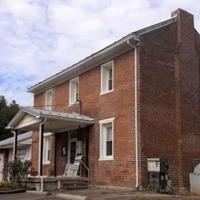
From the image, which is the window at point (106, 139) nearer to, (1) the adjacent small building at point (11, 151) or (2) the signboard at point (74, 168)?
(2) the signboard at point (74, 168)

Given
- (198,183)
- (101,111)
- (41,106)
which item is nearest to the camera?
(198,183)

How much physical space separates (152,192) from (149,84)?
4.89 metres

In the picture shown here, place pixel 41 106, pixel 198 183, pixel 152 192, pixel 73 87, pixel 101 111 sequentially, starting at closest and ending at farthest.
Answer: pixel 152 192, pixel 198 183, pixel 101 111, pixel 73 87, pixel 41 106

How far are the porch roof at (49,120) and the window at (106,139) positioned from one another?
0.93m

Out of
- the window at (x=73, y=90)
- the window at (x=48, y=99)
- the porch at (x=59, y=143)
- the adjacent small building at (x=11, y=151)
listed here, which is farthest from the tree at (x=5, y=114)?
the window at (x=73, y=90)

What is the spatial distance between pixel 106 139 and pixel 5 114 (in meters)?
35.3

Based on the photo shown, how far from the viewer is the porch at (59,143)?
19672mm

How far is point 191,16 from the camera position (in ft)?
73.0

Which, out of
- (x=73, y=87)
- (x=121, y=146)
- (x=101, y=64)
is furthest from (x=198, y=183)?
(x=73, y=87)

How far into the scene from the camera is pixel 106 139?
20766 millimetres

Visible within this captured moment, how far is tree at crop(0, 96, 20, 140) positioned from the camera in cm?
5197

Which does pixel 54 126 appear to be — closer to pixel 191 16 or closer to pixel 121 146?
pixel 121 146

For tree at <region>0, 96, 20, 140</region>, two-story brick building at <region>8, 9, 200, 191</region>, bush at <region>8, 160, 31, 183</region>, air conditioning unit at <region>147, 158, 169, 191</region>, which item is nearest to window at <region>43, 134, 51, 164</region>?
two-story brick building at <region>8, 9, 200, 191</region>

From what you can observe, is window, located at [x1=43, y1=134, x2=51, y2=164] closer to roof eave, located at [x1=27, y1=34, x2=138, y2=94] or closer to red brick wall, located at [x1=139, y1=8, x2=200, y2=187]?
roof eave, located at [x1=27, y1=34, x2=138, y2=94]
